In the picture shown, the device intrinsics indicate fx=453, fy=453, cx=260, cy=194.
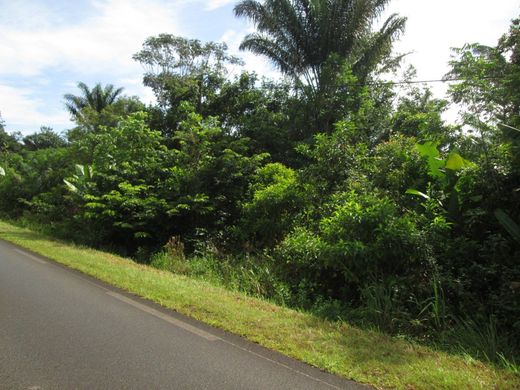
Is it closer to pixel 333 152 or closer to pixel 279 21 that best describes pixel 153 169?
pixel 333 152

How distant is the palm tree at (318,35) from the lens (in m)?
19.3

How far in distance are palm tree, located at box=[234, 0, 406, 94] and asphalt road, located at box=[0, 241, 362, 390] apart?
15034 millimetres

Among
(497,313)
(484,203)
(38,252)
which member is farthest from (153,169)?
(497,313)

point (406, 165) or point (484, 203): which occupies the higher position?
point (406, 165)

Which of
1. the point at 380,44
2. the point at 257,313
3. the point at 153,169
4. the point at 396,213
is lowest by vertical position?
the point at 257,313

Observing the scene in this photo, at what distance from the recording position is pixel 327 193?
1152 cm

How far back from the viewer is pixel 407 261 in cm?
796

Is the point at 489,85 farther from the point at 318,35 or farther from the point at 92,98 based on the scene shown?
the point at 92,98

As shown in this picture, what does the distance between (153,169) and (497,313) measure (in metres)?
11.5

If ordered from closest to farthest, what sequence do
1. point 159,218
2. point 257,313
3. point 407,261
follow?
point 257,313
point 407,261
point 159,218

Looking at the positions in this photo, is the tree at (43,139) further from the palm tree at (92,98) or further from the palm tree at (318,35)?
the palm tree at (318,35)

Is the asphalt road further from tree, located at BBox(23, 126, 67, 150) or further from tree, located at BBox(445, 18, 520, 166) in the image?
tree, located at BBox(23, 126, 67, 150)

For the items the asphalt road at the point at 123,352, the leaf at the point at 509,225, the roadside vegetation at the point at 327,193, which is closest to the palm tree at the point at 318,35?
the roadside vegetation at the point at 327,193

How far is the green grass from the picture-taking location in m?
4.30
